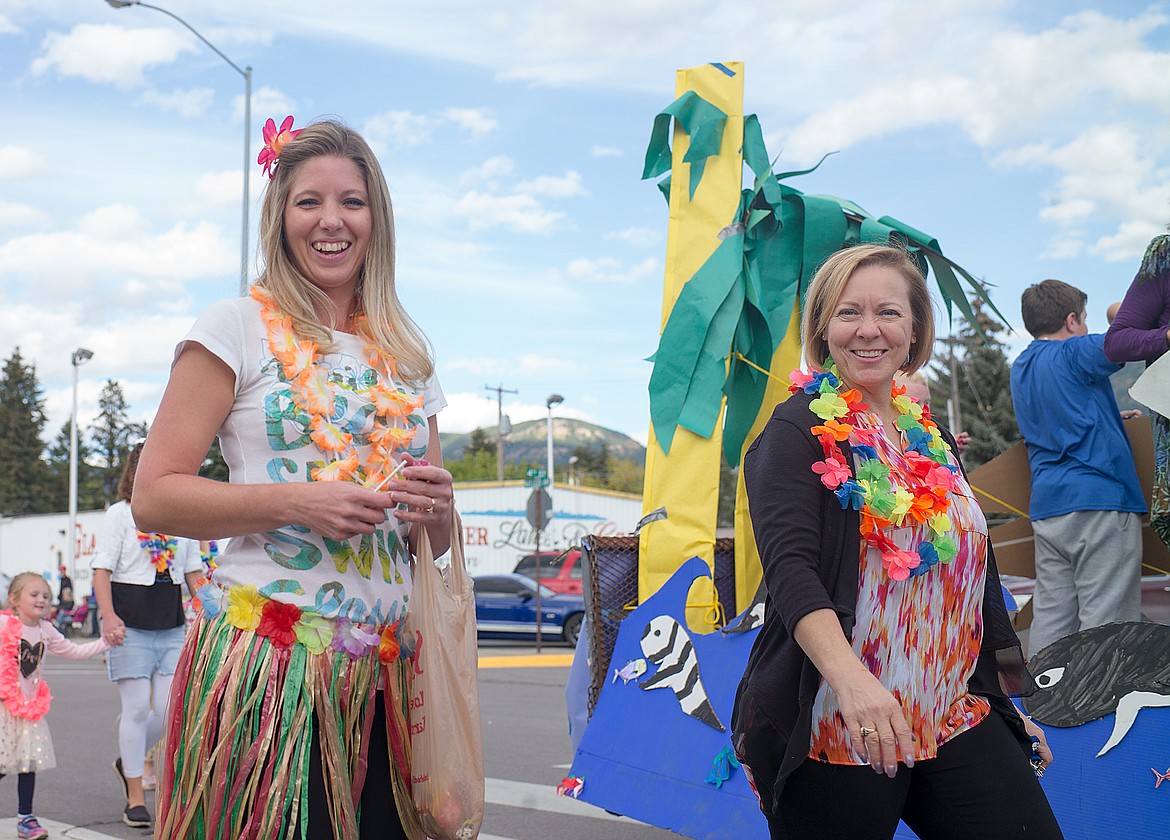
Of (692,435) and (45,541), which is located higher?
(692,435)

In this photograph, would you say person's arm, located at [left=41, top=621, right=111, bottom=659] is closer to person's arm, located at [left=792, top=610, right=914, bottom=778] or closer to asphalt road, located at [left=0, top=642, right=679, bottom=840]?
asphalt road, located at [left=0, top=642, right=679, bottom=840]

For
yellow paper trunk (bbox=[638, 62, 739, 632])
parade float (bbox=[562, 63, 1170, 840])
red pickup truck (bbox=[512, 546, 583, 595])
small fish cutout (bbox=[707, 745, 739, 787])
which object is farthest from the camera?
red pickup truck (bbox=[512, 546, 583, 595])

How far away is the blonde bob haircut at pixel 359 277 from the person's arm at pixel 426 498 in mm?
262

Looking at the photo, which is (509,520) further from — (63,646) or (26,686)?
(26,686)

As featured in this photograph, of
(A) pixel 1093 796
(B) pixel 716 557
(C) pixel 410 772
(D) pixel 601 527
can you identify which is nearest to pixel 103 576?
(D) pixel 601 527

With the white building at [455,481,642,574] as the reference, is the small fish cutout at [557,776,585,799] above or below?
above

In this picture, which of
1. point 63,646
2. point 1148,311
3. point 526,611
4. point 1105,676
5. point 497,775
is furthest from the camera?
point 526,611

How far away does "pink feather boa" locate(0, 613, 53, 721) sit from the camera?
6.09 meters

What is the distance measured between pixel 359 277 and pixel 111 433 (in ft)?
261

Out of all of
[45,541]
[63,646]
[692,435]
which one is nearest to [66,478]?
[45,541]

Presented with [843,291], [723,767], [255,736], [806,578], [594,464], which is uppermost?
[843,291]

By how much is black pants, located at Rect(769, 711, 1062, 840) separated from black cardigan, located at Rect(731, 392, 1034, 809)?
0.08 m

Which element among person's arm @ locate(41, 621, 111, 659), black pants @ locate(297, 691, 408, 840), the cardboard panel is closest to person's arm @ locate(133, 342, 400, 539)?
black pants @ locate(297, 691, 408, 840)

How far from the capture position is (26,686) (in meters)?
6.28
